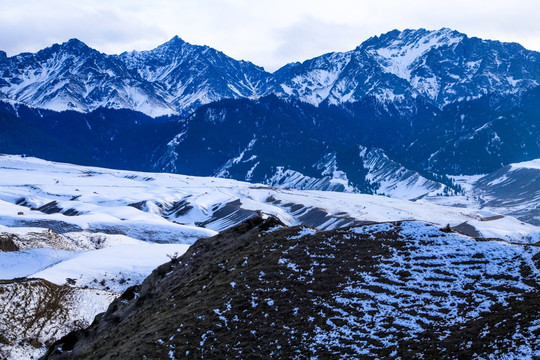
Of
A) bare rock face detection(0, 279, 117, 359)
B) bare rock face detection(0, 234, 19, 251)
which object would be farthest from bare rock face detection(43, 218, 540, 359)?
bare rock face detection(0, 234, 19, 251)

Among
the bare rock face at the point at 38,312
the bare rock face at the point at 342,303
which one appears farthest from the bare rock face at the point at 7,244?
the bare rock face at the point at 342,303

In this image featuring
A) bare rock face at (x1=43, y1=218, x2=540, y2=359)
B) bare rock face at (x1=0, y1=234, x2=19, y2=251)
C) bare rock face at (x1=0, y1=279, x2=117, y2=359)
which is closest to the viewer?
bare rock face at (x1=43, y1=218, x2=540, y2=359)

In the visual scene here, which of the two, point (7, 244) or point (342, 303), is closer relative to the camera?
point (342, 303)

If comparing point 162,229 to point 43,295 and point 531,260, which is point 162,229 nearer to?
point 43,295

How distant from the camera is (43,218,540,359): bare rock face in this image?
24.6 m

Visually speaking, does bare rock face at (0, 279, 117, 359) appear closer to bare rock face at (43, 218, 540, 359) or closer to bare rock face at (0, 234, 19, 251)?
bare rock face at (43, 218, 540, 359)

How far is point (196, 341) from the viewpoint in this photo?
2762cm

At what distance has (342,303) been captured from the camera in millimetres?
28547

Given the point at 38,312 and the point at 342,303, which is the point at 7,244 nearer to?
Result: the point at 38,312

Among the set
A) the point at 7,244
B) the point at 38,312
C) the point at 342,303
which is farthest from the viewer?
the point at 7,244

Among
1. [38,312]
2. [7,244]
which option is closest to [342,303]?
[38,312]

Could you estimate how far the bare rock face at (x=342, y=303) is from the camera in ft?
80.7

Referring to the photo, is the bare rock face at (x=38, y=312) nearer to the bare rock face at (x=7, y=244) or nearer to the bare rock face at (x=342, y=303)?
the bare rock face at (x=342, y=303)

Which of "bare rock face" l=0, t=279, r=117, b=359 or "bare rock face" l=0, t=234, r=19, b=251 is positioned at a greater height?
"bare rock face" l=0, t=234, r=19, b=251
